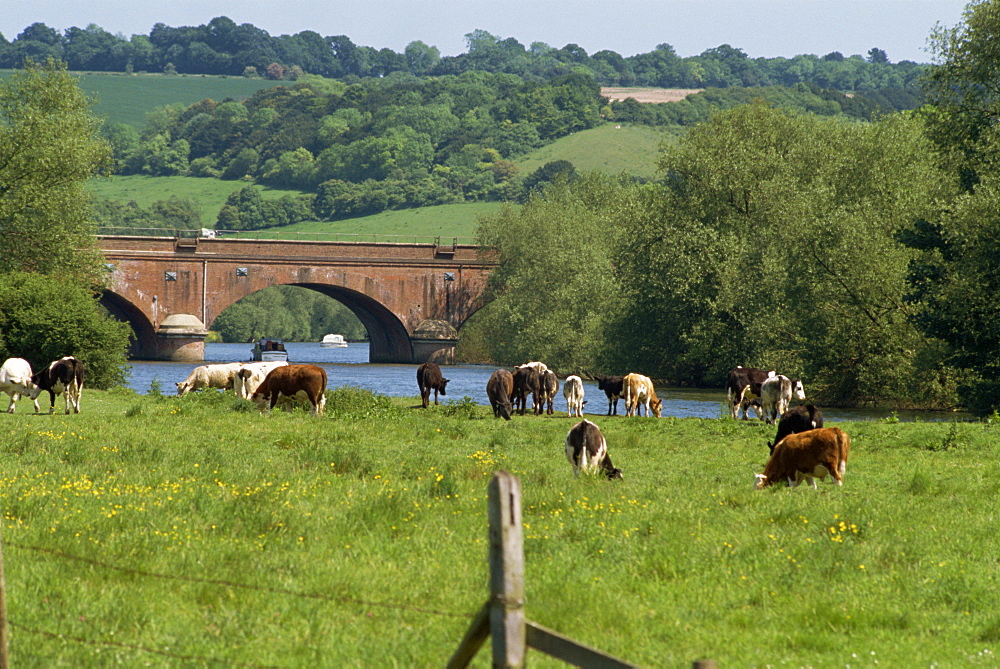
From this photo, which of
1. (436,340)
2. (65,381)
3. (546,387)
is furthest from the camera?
(436,340)

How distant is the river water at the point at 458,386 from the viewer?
39594mm

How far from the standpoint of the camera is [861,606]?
984cm

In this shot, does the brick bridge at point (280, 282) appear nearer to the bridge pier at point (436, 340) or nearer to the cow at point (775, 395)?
the bridge pier at point (436, 340)

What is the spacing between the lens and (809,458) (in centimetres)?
1599

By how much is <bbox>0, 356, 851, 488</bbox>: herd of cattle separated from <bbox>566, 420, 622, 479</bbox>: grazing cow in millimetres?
14

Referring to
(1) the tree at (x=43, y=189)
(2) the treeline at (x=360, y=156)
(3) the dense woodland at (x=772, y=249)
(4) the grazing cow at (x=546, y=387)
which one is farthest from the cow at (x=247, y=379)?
(2) the treeline at (x=360, y=156)

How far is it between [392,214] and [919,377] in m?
122

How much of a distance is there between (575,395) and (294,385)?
806 cm

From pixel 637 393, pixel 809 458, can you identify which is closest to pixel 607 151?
pixel 637 393

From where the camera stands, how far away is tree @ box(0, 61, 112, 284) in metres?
45.5

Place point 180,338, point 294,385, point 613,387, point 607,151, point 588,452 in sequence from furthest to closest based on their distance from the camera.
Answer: point 607,151
point 180,338
point 613,387
point 294,385
point 588,452

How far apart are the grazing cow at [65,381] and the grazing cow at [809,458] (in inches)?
679

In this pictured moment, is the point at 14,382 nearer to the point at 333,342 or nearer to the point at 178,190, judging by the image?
the point at 333,342

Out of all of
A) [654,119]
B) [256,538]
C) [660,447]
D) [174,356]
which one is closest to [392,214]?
[654,119]
